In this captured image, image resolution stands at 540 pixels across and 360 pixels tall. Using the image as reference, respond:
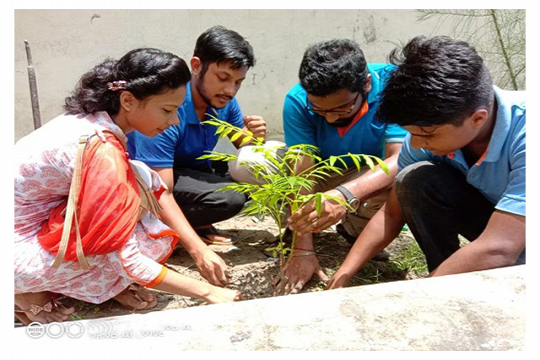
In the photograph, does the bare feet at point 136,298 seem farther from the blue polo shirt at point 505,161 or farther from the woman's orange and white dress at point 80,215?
the blue polo shirt at point 505,161

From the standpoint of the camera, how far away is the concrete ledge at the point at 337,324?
162cm

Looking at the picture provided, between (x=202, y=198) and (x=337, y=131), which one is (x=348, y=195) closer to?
(x=337, y=131)

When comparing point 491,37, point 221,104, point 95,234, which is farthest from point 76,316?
point 491,37

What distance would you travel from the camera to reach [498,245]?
2064mm

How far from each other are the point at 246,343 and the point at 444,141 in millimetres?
1207

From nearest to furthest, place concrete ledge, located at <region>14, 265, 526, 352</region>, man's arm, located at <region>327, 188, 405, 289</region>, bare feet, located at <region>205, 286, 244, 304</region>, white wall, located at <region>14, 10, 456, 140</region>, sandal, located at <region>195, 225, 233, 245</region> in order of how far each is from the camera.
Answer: concrete ledge, located at <region>14, 265, 526, 352</region> → bare feet, located at <region>205, 286, 244, 304</region> → man's arm, located at <region>327, 188, 405, 289</region> → sandal, located at <region>195, 225, 233, 245</region> → white wall, located at <region>14, 10, 456, 140</region>

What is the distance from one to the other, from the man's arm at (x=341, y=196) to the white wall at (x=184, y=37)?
278 centimetres

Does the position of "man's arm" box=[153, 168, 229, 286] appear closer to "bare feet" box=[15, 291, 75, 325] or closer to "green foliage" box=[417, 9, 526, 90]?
"bare feet" box=[15, 291, 75, 325]

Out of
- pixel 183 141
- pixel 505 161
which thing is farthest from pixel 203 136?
pixel 505 161

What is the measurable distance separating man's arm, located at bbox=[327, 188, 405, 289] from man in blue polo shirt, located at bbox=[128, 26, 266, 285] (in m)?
1.01

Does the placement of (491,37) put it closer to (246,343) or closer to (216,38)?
(216,38)

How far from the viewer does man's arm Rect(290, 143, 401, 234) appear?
2418 millimetres

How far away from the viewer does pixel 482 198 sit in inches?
104

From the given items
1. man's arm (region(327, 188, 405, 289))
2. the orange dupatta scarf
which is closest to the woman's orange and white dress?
the orange dupatta scarf
